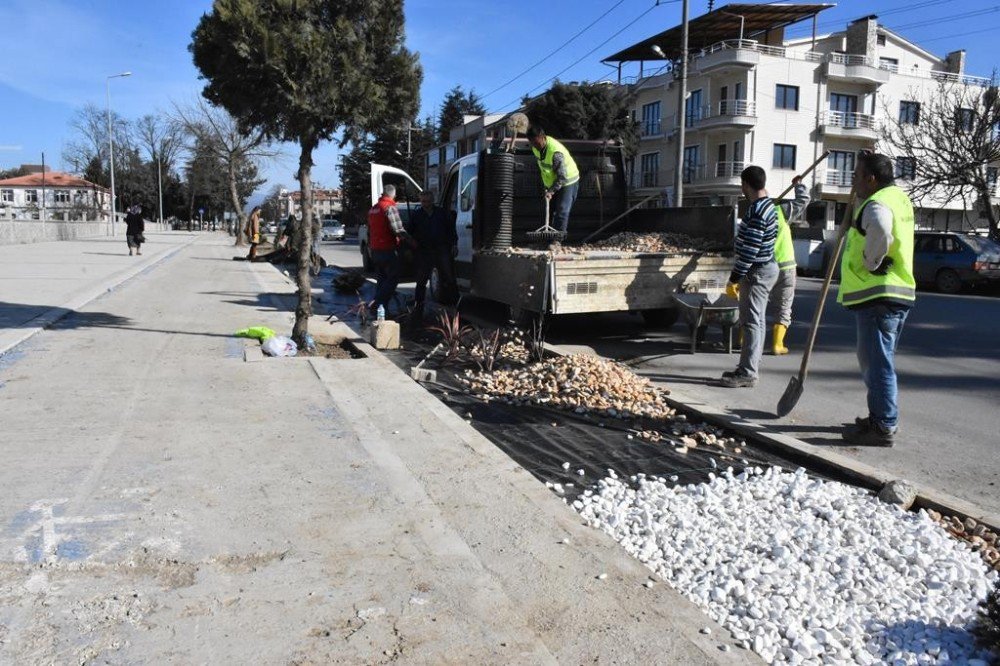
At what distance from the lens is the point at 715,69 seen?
46469mm

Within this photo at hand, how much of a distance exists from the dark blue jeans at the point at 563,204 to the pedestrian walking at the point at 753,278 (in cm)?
325

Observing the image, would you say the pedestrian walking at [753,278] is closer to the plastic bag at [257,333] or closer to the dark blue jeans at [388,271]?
the dark blue jeans at [388,271]

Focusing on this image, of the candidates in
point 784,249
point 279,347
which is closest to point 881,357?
point 784,249

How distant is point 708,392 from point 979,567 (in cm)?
357

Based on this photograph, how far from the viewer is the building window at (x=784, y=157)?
47.6 meters

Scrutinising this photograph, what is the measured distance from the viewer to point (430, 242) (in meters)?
10.8

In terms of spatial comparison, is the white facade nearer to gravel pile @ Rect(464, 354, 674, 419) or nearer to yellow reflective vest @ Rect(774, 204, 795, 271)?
yellow reflective vest @ Rect(774, 204, 795, 271)

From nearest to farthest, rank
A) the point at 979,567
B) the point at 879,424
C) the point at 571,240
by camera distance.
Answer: the point at 979,567
the point at 879,424
the point at 571,240

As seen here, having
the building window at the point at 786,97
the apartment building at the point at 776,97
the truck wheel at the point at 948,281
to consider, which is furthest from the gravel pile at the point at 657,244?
the building window at the point at 786,97

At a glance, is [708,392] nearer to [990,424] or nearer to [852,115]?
[990,424]

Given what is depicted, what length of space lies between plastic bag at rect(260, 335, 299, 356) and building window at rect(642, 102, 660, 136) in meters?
47.2

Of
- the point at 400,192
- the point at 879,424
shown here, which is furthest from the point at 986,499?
the point at 400,192

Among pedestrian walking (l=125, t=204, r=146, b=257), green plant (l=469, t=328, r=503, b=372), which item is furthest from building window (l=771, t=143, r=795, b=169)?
green plant (l=469, t=328, r=503, b=372)

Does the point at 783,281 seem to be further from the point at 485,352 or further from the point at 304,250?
the point at 304,250
